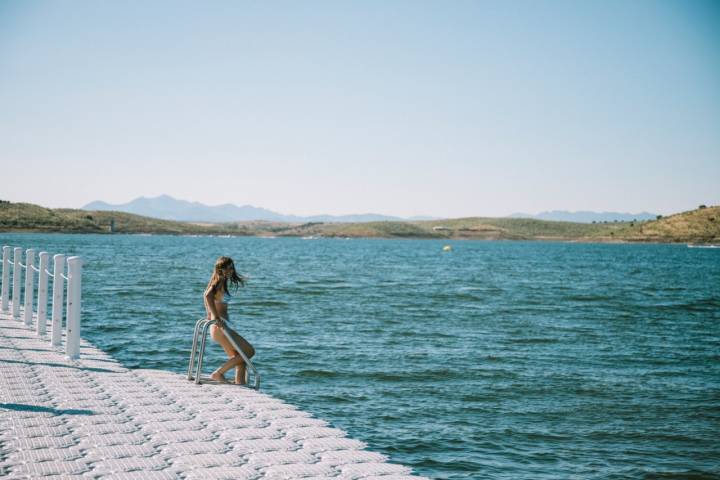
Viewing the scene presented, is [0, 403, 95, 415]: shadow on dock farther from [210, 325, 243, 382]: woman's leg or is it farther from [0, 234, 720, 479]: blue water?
[0, 234, 720, 479]: blue water

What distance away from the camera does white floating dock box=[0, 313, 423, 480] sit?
20.6 ft

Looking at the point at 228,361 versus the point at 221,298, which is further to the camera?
the point at 228,361

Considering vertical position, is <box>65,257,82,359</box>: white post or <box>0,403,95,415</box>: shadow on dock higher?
<box>65,257,82,359</box>: white post

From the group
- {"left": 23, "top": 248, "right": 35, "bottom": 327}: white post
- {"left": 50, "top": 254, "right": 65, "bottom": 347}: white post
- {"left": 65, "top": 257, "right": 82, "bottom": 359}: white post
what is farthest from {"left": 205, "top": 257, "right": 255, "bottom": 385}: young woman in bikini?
{"left": 23, "top": 248, "right": 35, "bottom": 327}: white post

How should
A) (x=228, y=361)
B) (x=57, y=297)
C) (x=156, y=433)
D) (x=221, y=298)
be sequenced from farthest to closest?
(x=57, y=297), (x=228, y=361), (x=221, y=298), (x=156, y=433)

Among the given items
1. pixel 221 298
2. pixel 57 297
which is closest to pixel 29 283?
pixel 57 297

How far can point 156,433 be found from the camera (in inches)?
292

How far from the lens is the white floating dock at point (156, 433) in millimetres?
6281

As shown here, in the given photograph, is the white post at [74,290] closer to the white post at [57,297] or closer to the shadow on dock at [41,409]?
the white post at [57,297]

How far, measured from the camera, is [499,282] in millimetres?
54375

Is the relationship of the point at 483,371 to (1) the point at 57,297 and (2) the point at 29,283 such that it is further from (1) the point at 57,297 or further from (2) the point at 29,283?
(2) the point at 29,283

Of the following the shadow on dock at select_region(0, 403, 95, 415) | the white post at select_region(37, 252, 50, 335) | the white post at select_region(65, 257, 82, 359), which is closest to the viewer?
the shadow on dock at select_region(0, 403, 95, 415)

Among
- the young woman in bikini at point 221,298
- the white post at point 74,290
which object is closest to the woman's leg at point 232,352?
the young woman in bikini at point 221,298

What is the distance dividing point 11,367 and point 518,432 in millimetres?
7312
